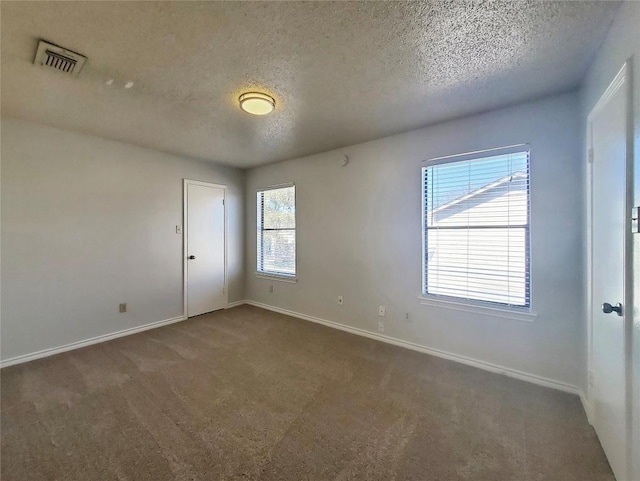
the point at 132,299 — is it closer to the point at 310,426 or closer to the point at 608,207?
the point at 310,426

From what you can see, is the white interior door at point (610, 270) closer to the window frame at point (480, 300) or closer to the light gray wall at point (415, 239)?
the light gray wall at point (415, 239)

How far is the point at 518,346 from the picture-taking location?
252 centimetres

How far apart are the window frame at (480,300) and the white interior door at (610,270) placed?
0.53 metres

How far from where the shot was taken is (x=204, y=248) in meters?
4.50

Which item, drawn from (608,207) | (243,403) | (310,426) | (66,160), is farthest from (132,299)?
(608,207)

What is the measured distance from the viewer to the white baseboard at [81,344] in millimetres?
2805

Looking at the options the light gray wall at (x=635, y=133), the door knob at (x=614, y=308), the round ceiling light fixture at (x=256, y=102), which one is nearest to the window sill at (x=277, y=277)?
the round ceiling light fixture at (x=256, y=102)

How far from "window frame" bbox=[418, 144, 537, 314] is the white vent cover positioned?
10.2ft

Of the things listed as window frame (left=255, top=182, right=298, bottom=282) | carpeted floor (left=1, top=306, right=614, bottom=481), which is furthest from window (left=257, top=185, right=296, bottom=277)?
carpeted floor (left=1, top=306, right=614, bottom=481)

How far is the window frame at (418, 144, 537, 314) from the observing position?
8.10ft

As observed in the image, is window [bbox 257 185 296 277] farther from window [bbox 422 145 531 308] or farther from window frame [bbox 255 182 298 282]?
window [bbox 422 145 531 308]

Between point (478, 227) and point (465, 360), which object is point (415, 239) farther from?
point (465, 360)

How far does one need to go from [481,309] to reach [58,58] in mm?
4030

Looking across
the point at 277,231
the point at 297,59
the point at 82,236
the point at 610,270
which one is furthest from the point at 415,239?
the point at 82,236
